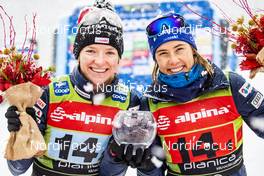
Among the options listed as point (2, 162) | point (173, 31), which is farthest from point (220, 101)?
point (2, 162)

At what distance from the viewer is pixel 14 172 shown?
192 centimetres

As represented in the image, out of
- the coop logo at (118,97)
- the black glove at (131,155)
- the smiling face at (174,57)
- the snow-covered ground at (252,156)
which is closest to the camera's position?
the black glove at (131,155)

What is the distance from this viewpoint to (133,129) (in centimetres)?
169

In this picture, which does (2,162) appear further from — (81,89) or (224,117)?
(224,117)

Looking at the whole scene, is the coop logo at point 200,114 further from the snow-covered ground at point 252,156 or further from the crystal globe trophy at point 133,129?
the snow-covered ground at point 252,156

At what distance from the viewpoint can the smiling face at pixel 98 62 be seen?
190 centimetres

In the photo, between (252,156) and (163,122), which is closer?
(163,122)

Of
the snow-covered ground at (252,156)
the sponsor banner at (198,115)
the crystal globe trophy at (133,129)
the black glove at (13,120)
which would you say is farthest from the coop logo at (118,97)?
the snow-covered ground at (252,156)

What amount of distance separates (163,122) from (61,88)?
1.62 ft

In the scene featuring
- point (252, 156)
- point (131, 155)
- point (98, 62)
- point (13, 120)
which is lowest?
point (252, 156)

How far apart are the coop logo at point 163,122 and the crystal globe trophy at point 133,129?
0.79ft

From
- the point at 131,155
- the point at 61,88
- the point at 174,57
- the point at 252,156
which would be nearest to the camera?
the point at 131,155

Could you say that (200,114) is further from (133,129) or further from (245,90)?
(133,129)

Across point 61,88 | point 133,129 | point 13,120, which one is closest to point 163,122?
point 133,129
